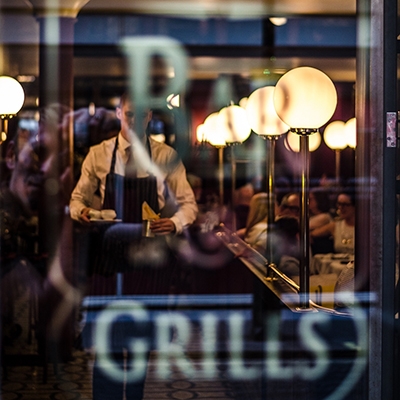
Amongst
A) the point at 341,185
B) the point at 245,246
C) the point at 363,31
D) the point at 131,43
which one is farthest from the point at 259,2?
the point at 363,31

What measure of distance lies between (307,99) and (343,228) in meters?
2.89

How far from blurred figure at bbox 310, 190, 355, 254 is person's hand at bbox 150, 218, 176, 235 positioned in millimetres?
1966

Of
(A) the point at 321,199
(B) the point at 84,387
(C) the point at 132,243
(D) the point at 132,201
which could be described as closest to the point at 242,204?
(A) the point at 321,199

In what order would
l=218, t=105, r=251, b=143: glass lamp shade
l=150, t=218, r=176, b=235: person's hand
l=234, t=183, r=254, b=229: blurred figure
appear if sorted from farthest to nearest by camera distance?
l=234, t=183, r=254, b=229: blurred figure
l=218, t=105, r=251, b=143: glass lamp shade
l=150, t=218, r=176, b=235: person's hand

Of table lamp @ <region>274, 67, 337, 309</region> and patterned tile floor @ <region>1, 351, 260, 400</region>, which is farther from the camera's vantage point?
patterned tile floor @ <region>1, 351, 260, 400</region>

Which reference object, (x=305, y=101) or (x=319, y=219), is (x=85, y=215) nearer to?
(x=305, y=101)

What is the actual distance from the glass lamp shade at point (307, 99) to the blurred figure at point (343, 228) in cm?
234

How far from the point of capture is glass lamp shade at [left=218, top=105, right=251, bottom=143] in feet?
18.0

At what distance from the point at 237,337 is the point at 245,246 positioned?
2.78 ft

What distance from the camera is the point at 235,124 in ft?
18.1

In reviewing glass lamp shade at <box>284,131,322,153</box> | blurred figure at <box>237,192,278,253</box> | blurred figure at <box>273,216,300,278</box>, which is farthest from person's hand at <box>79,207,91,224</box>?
glass lamp shade at <box>284,131,322,153</box>

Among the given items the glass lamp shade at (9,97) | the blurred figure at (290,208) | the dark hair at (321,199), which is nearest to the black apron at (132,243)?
the glass lamp shade at (9,97)

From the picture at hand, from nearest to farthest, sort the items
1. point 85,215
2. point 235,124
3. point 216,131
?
point 85,215
point 235,124
point 216,131

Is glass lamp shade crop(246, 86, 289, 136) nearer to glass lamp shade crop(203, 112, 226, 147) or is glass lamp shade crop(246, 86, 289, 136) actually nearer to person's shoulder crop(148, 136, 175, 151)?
person's shoulder crop(148, 136, 175, 151)
